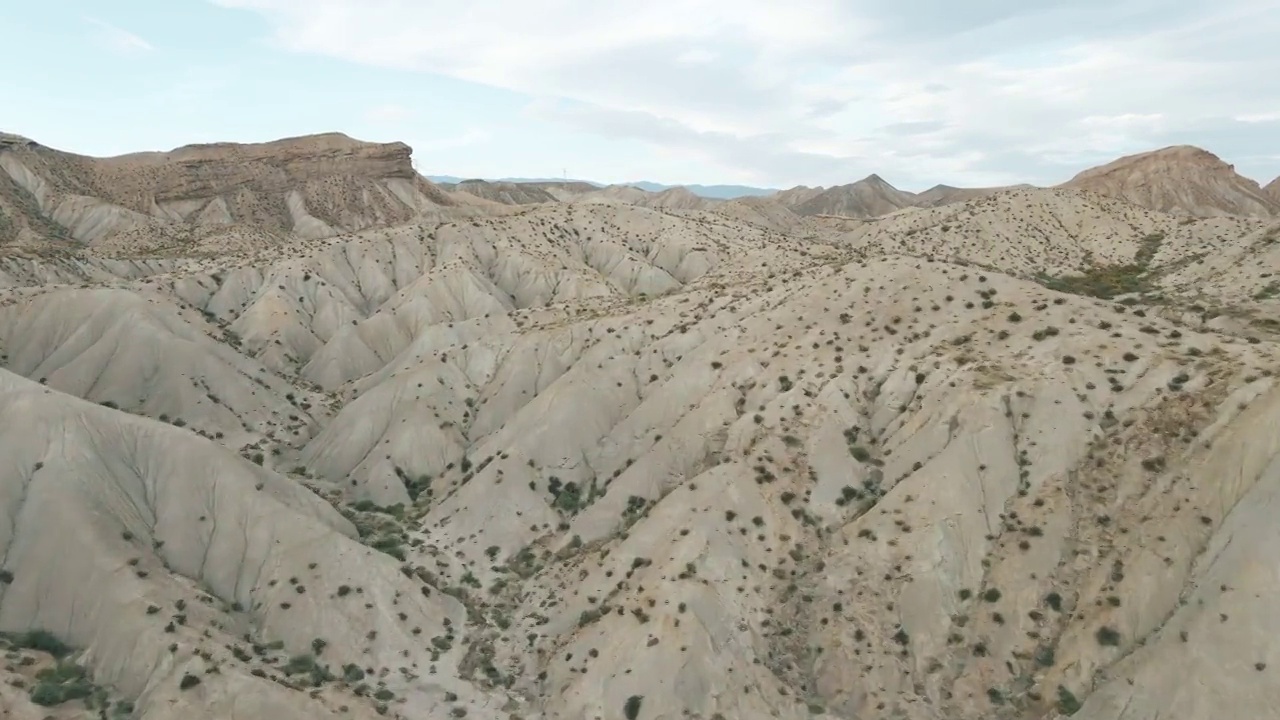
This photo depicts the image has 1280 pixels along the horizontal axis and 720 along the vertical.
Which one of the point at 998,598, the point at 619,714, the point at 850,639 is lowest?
the point at 619,714

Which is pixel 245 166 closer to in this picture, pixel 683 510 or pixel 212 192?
pixel 212 192

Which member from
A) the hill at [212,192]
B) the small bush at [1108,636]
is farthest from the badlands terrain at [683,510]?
the hill at [212,192]

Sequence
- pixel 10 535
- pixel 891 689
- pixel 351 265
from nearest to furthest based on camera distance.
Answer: pixel 891 689 < pixel 10 535 < pixel 351 265

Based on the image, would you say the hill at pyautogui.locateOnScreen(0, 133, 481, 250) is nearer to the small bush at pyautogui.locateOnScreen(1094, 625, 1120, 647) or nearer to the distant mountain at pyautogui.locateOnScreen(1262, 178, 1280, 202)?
the small bush at pyautogui.locateOnScreen(1094, 625, 1120, 647)

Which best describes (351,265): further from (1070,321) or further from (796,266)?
(1070,321)

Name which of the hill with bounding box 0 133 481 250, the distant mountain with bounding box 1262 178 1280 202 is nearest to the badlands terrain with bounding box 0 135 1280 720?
the hill with bounding box 0 133 481 250

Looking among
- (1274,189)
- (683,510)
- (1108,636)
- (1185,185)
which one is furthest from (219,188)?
(1274,189)

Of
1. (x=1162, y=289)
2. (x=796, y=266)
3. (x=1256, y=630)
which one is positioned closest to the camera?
(x=1256, y=630)

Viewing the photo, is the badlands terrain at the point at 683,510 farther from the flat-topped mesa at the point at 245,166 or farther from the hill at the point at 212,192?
the flat-topped mesa at the point at 245,166

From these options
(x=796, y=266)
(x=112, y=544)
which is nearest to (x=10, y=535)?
(x=112, y=544)
